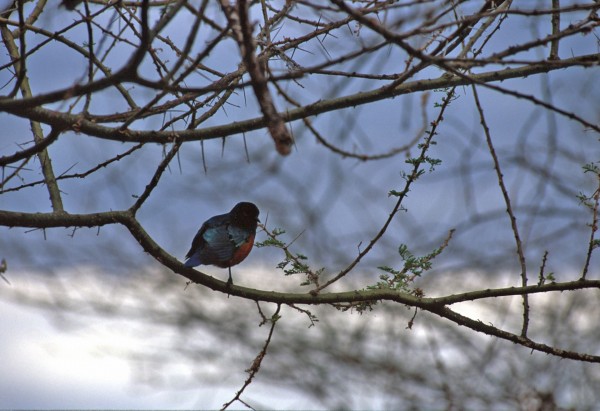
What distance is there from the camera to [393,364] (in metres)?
7.67

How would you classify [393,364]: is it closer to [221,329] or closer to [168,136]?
[221,329]

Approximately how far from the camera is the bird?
5.00 metres

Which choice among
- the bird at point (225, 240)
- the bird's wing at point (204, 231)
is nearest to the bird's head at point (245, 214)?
the bird at point (225, 240)

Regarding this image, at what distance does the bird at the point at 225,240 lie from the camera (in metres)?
5.00

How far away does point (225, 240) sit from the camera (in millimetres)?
5250

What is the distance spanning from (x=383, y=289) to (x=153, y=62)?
214 cm

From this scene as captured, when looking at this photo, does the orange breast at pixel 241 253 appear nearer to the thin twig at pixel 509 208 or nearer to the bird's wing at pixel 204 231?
the bird's wing at pixel 204 231

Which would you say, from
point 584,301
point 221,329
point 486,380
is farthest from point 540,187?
point 221,329

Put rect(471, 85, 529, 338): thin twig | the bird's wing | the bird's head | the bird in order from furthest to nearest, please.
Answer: the bird's head, the bird's wing, the bird, rect(471, 85, 529, 338): thin twig

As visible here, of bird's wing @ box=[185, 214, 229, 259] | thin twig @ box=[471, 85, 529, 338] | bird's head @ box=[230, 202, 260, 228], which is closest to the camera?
thin twig @ box=[471, 85, 529, 338]

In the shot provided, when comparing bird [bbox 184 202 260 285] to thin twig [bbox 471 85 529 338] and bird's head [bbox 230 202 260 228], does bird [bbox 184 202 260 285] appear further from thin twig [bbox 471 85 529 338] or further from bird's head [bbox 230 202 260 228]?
thin twig [bbox 471 85 529 338]

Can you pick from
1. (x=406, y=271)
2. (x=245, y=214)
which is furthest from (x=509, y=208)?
(x=245, y=214)

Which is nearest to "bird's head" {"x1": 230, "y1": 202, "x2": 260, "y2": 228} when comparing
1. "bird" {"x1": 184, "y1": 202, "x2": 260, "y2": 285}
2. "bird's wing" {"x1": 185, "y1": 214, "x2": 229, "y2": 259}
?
"bird" {"x1": 184, "y1": 202, "x2": 260, "y2": 285}

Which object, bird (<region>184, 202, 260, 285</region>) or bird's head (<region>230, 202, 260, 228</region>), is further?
bird's head (<region>230, 202, 260, 228</region>)
